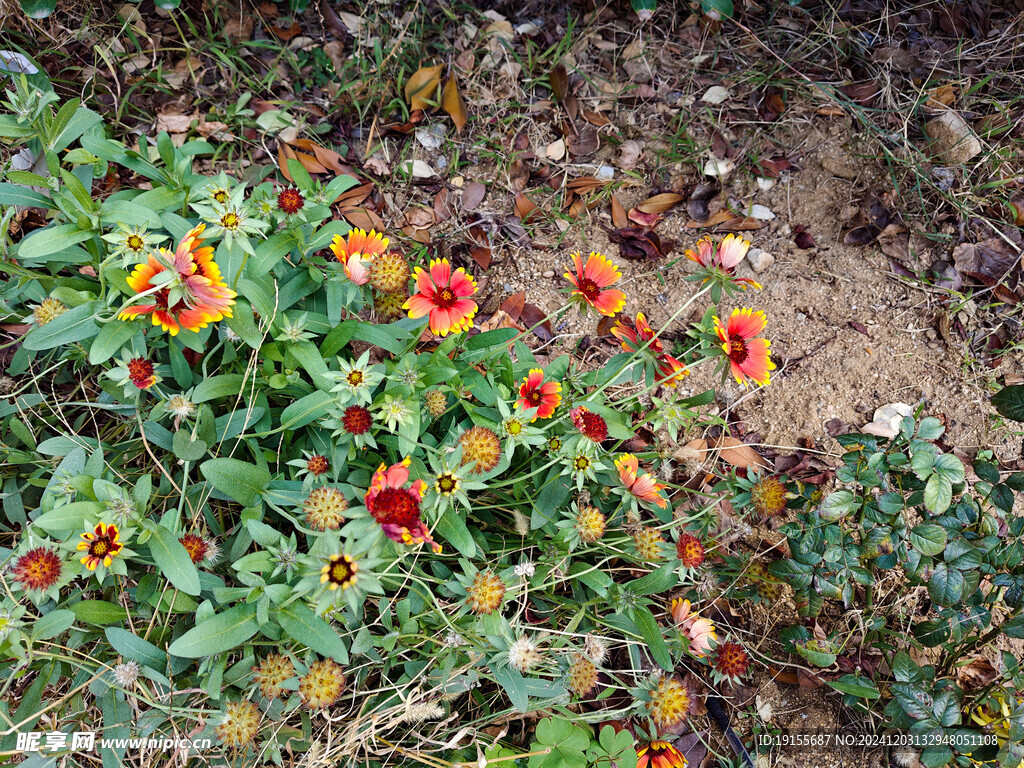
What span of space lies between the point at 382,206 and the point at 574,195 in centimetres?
79

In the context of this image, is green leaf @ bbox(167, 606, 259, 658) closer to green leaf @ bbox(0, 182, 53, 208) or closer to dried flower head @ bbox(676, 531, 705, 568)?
dried flower head @ bbox(676, 531, 705, 568)

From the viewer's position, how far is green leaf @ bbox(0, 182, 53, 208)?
68.3 inches

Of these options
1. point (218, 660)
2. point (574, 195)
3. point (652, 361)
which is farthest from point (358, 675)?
point (574, 195)

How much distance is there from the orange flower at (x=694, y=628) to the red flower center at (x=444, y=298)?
1.07m

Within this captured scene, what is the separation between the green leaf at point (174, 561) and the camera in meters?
1.53

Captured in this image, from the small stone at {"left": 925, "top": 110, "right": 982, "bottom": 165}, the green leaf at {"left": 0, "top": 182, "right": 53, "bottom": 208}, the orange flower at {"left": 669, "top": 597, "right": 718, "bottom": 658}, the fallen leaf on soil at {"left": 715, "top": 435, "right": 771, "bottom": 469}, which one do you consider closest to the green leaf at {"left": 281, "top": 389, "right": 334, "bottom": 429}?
the green leaf at {"left": 0, "top": 182, "right": 53, "bottom": 208}

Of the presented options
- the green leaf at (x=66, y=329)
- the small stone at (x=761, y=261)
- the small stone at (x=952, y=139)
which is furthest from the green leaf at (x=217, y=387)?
the small stone at (x=952, y=139)

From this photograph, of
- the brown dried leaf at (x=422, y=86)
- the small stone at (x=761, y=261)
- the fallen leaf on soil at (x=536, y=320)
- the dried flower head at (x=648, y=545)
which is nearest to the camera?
the dried flower head at (x=648, y=545)

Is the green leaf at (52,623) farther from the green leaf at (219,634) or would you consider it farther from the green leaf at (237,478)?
the green leaf at (237,478)

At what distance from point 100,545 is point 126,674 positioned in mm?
354

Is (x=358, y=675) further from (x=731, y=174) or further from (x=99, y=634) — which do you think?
(x=731, y=174)

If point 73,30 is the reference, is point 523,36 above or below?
below

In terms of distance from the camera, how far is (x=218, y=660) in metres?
1.62

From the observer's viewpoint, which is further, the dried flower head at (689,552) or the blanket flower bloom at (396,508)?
→ the dried flower head at (689,552)
